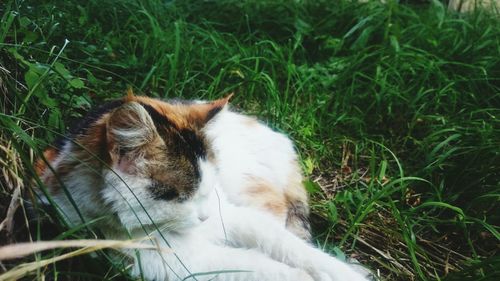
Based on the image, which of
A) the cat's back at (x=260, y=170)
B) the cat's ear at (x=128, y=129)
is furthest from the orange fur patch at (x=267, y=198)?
the cat's ear at (x=128, y=129)

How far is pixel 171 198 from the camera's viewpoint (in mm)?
1742

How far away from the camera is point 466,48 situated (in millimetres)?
3182

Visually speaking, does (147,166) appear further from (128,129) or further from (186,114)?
(186,114)

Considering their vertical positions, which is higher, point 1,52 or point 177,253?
point 1,52

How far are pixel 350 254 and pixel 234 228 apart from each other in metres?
0.54

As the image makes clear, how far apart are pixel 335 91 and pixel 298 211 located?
109 cm

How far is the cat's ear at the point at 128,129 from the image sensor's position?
156 centimetres

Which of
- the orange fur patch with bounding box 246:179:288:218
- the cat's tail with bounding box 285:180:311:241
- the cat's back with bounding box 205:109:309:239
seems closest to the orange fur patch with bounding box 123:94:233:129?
the cat's back with bounding box 205:109:309:239

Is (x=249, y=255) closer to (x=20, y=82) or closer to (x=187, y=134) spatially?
(x=187, y=134)

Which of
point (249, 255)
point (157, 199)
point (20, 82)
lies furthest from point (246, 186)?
Result: point (20, 82)

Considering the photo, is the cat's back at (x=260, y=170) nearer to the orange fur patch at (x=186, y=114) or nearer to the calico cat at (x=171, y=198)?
the calico cat at (x=171, y=198)

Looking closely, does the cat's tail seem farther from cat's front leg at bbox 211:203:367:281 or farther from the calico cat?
cat's front leg at bbox 211:203:367:281

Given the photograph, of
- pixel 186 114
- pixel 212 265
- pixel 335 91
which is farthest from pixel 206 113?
pixel 335 91

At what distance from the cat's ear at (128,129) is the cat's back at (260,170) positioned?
43 centimetres
